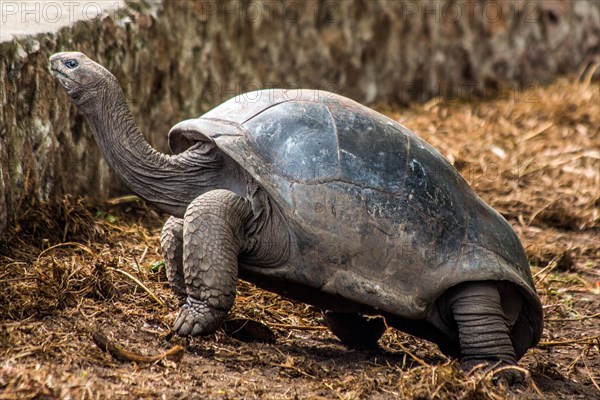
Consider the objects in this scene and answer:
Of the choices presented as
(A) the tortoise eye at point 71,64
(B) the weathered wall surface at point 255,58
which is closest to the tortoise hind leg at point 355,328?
(A) the tortoise eye at point 71,64

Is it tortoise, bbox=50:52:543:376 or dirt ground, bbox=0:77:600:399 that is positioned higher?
tortoise, bbox=50:52:543:376

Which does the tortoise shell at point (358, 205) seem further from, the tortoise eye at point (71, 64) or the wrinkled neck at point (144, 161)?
the tortoise eye at point (71, 64)

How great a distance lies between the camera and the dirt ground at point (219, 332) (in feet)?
14.4

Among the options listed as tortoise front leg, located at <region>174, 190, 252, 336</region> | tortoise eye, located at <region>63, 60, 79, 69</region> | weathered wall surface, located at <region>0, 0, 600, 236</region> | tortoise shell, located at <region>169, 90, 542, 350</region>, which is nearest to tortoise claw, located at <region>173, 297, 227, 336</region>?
tortoise front leg, located at <region>174, 190, 252, 336</region>

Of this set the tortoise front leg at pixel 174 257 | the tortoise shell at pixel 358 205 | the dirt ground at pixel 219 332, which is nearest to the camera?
Result: the dirt ground at pixel 219 332

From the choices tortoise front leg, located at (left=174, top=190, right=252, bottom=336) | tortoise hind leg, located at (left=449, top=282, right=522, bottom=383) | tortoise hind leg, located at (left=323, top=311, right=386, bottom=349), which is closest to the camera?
tortoise front leg, located at (left=174, top=190, right=252, bottom=336)

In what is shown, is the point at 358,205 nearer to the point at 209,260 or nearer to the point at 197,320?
the point at 209,260

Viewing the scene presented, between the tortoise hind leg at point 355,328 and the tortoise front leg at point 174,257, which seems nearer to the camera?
the tortoise front leg at point 174,257

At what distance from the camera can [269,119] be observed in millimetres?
5039

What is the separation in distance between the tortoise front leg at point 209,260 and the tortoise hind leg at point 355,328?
0.93 meters

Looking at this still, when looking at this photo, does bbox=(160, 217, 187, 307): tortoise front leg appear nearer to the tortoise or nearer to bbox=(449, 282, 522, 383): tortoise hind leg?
the tortoise

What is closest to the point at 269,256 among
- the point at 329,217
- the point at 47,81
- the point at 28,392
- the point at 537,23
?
the point at 329,217

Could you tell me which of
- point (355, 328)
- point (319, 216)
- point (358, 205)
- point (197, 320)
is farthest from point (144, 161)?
point (355, 328)

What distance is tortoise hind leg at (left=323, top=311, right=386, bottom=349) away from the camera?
552 centimetres
